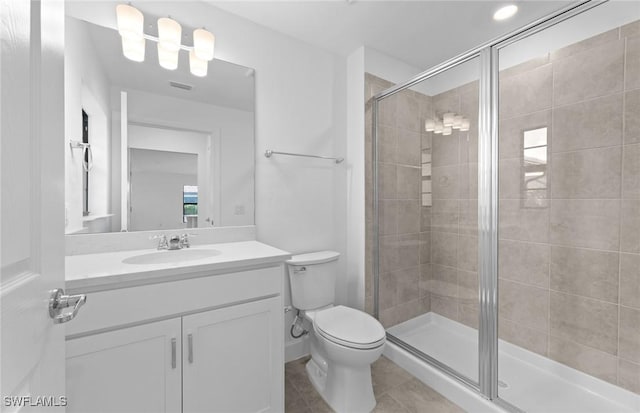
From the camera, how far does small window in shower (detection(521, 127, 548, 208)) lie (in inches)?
67.2

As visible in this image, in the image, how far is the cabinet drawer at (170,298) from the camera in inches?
37.8

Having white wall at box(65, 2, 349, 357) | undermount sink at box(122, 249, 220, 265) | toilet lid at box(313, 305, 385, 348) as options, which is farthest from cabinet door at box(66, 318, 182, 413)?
white wall at box(65, 2, 349, 357)

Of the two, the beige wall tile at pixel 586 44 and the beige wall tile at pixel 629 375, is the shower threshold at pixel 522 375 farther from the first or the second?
the beige wall tile at pixel 586 44

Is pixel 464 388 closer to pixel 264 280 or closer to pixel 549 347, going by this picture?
pixel 549 347

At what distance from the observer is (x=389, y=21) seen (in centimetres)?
182

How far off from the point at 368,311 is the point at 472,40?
2.21m

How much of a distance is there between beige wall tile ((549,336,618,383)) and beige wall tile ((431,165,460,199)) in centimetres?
110

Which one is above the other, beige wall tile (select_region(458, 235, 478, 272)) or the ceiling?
the ceiling

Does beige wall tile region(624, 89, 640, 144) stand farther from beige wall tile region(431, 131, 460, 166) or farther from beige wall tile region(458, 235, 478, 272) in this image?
beige wall tile region(458, 235, 478, 272)

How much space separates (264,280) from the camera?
130 centimetres

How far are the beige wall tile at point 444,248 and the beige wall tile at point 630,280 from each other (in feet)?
2.69

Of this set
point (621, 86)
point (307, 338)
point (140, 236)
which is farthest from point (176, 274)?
point (621, 86)

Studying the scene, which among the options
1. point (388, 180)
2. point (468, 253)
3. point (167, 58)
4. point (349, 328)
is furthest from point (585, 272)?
point (167, 58)

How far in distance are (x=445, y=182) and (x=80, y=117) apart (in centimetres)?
220
